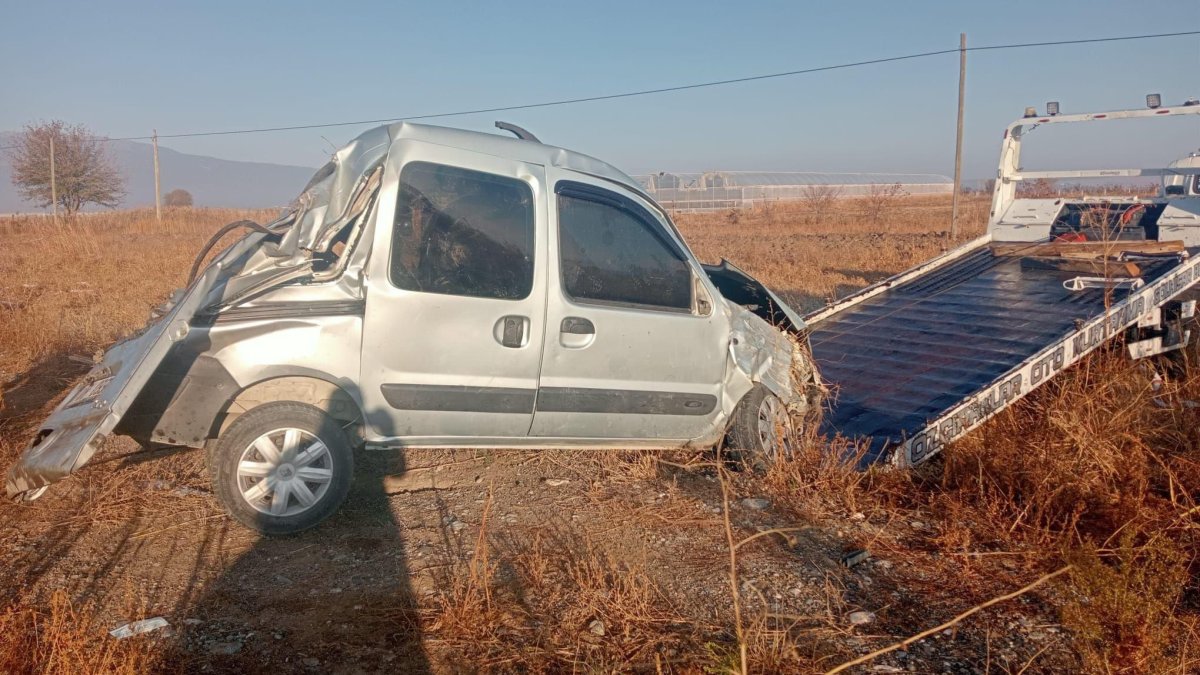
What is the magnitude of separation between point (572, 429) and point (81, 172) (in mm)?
47113

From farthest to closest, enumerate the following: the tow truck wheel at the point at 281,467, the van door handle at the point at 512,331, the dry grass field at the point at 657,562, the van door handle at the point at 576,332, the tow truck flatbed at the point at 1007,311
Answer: the tow truck flatbed at the point at 1007,311
the van door handle at the point at 576,332
the van door handle at the point at 512,331
the tow truck wheel at the point at 281,467
the dry grass field at the point at 657,562

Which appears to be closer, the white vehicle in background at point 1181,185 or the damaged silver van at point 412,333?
the damaged silver van at point 412,333

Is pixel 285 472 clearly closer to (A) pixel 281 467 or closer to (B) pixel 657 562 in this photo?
(A) pixel 281 467

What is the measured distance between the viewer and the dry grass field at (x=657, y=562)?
320cm

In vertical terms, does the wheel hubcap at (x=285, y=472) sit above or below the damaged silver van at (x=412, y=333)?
below

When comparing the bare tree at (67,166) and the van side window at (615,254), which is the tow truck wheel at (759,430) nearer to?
the van side window at (615,254)

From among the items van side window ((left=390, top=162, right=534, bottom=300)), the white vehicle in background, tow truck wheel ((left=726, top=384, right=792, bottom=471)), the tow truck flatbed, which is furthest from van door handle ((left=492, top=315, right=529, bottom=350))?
the white vehicle in background

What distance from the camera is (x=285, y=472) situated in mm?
4258

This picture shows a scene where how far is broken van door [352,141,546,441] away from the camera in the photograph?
14.4 ft

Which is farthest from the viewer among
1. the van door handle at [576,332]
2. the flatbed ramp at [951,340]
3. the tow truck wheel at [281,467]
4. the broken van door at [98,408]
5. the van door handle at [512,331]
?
the flatbed ramp at [951,340]

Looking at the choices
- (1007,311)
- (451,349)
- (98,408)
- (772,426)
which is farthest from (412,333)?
(1007,311)

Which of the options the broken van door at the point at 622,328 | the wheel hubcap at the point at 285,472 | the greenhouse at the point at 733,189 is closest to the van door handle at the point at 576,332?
the broken van door at the point at 622,328

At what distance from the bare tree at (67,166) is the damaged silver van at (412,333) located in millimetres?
45547

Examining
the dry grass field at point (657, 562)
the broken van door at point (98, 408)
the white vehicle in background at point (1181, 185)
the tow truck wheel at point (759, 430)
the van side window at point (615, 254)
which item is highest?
the white vehicle in background at point (1181, 185)
